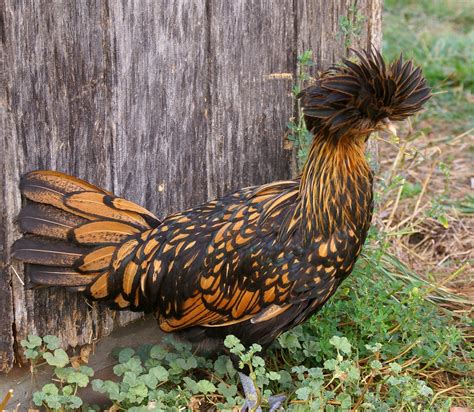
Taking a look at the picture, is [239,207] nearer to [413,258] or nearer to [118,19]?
[118,19]

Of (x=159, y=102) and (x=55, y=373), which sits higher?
(x=159, y=102)

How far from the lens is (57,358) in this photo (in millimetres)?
2996

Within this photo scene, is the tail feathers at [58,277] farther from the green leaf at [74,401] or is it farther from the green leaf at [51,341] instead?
the green leaf at [74,401]

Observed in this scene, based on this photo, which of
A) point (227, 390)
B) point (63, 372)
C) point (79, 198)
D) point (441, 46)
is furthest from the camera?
point (441, 46)

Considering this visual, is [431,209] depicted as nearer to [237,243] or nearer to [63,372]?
[237,243]

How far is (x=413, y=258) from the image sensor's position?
4.37 metres

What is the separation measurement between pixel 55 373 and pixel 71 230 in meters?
0.54

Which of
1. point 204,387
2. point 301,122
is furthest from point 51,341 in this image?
point 301,122

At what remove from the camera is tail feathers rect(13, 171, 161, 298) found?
2893mm

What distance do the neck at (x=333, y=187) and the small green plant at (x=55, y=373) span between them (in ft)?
3.08

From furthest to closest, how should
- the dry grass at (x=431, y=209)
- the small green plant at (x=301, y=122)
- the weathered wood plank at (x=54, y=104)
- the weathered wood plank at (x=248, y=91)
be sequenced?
the dry grass at (x=431, y=209) < the small green plant at (x=301, y=122) < the weathered wood plank at (x=248, y=91) < the weathered wood plank at (x=54, y=104)

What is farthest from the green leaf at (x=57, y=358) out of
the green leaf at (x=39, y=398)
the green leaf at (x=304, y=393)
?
the green leaf at (x=304, y=393)

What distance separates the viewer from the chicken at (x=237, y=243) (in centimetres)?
294

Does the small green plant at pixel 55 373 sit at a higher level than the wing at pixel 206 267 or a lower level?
lower
